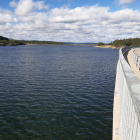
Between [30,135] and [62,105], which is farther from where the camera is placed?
[62,105]

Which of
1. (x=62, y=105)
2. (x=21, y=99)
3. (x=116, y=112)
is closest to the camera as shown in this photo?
(x=116, y=112)

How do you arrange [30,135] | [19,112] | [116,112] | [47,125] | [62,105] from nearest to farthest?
[116,112] → [30,135] → [47,125] → [19,112] → [62,105]

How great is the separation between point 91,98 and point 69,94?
2.28 meters

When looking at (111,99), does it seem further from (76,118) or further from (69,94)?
(76,118)

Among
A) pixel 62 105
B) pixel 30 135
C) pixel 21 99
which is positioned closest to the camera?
pixel 30 135

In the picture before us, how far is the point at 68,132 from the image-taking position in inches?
370

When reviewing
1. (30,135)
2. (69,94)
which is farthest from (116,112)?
(69,94)

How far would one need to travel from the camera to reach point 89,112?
11.9 meters

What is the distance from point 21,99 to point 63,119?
5331 mm

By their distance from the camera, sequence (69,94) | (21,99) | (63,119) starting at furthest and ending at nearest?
(69,94) → (21,99) → (63,119)

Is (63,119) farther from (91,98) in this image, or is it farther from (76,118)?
(91,98)

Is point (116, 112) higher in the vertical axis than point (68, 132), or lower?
higher

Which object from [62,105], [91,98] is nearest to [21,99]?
[62,105]

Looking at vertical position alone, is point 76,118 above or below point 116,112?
below
